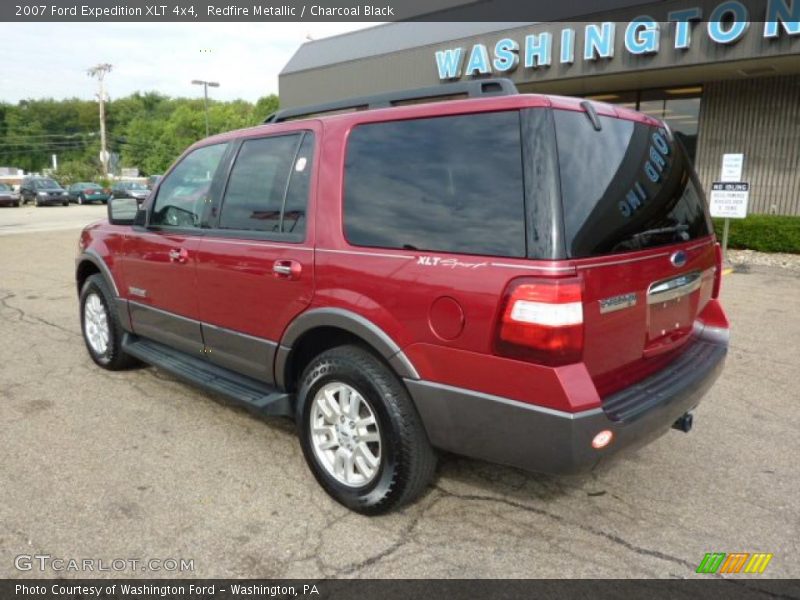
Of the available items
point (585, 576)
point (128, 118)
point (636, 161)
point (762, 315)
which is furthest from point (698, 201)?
point (128, 118)

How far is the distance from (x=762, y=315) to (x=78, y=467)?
7091 millimetres

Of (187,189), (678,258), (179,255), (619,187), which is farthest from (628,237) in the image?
(187,189)

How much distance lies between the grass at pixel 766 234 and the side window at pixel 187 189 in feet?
36.7

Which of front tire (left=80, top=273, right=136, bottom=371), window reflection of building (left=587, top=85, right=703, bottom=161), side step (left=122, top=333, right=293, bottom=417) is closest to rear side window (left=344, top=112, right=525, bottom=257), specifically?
side step (left=122, top=333, right=293, bottom=417)

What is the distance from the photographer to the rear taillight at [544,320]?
7.29ft

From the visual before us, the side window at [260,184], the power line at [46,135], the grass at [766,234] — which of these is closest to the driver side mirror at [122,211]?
the side window at [260,184]

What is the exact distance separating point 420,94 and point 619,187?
1.11 metres

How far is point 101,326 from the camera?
16.5 ft

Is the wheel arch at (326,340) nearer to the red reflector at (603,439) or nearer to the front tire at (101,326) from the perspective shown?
the red reflector at (603,439)

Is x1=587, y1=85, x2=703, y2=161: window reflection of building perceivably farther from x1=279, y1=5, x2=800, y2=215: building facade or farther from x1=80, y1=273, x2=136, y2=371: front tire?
x1=80, y1=273, x2=136, y2=371: front tire

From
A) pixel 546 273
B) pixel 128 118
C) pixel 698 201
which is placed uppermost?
pixel 128 118

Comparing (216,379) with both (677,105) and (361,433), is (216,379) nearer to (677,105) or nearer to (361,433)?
(361,433)
